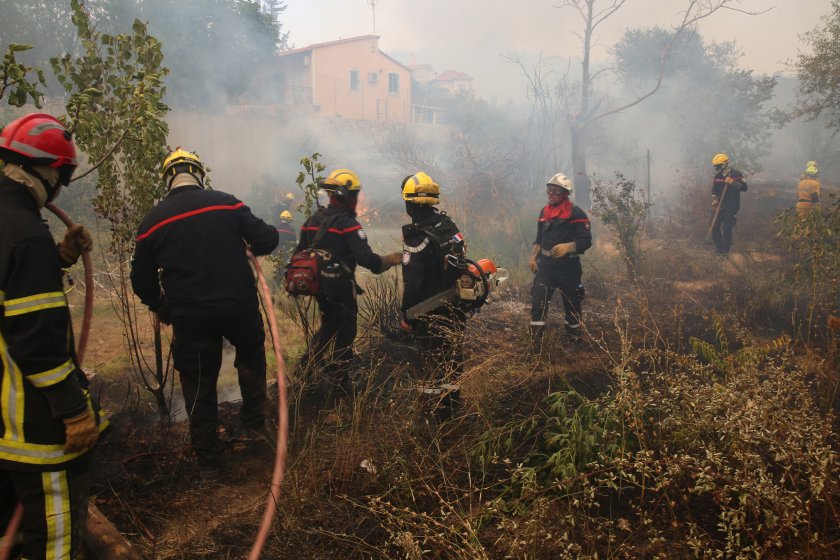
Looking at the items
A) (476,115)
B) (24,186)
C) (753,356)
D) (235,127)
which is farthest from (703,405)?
(476,115)

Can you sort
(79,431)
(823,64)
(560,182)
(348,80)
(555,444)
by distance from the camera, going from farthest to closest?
(348,80)
(823,64)
(560,182)
(555,444)
(79,431)

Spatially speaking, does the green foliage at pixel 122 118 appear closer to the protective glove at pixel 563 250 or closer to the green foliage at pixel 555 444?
the green foliage at pixel 555 444

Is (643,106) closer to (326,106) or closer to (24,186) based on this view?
(326,106)

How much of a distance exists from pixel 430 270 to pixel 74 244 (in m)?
2.44

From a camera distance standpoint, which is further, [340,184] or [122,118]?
[340,184]

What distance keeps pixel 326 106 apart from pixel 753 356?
35.1 meters

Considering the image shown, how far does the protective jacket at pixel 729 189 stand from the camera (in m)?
10.2

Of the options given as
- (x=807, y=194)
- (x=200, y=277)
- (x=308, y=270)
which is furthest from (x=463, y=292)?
(x=807, y=194)

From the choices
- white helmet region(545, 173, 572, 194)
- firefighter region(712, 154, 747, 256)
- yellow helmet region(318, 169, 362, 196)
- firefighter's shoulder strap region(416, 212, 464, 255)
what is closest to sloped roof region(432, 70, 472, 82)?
firefighter region(712, 154, 747, 256)

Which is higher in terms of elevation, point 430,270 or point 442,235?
point 442,235

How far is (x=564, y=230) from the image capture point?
6.08 m

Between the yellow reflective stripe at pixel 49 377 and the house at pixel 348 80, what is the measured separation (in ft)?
105

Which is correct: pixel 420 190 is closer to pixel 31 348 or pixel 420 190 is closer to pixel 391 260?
pixel 391 260

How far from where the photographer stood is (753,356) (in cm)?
318
